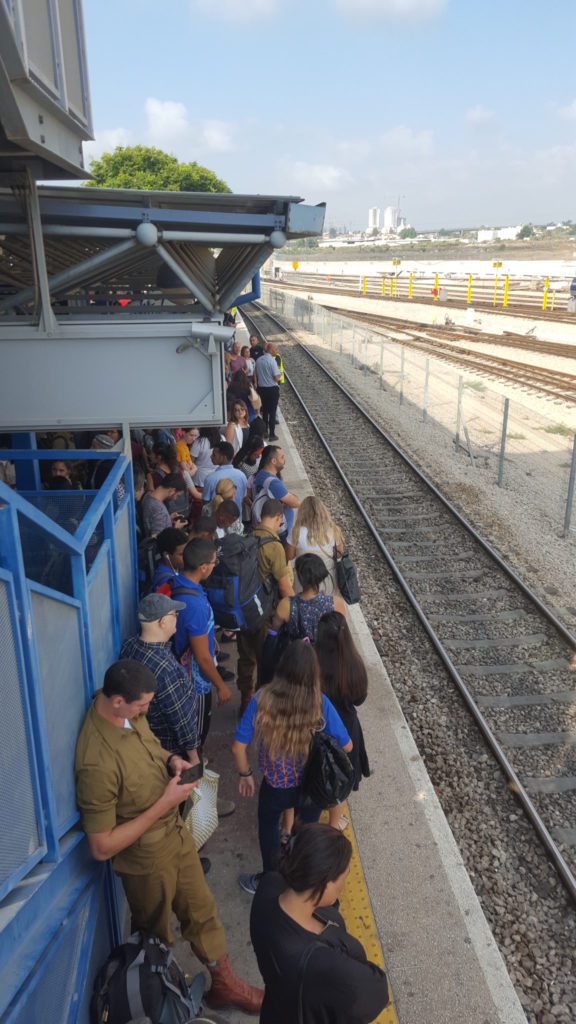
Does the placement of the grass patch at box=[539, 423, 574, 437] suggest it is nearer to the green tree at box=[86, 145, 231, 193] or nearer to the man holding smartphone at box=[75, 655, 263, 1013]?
the man holding smartphone at box=[75, 655, 263, 1013]

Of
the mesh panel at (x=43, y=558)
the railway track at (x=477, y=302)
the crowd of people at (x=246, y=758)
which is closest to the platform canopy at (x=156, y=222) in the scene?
the crowd of people at (x=246, y=758)

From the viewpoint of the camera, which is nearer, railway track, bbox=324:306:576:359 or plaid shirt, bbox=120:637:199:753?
plaid shirt, bbox=120:637:199:753

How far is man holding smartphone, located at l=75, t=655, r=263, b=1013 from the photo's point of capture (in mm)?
2838

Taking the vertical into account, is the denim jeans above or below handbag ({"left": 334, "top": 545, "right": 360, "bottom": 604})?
below

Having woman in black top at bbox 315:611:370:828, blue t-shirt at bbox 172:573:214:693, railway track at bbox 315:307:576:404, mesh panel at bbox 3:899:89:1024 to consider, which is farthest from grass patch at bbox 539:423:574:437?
mesh panel at bbox 3:899:89:1024

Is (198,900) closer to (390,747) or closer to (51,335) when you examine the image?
(390,747)

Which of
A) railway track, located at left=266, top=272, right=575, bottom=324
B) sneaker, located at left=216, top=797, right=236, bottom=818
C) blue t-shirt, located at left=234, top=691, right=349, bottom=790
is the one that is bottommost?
sneaker, located at left=216, top=797, right=236, bottom=818

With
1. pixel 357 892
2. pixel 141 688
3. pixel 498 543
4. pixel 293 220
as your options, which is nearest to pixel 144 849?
pixel 141 688

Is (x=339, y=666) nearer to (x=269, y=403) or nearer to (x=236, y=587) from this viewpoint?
(x=236, y=587)

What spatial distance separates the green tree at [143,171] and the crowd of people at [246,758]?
40849 mm

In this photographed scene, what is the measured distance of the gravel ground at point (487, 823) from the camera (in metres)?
4.07

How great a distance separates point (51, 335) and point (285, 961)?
4179 mm

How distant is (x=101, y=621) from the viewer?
11.6 feet

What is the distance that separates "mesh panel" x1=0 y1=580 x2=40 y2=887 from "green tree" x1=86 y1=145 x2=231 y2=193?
4327cm
